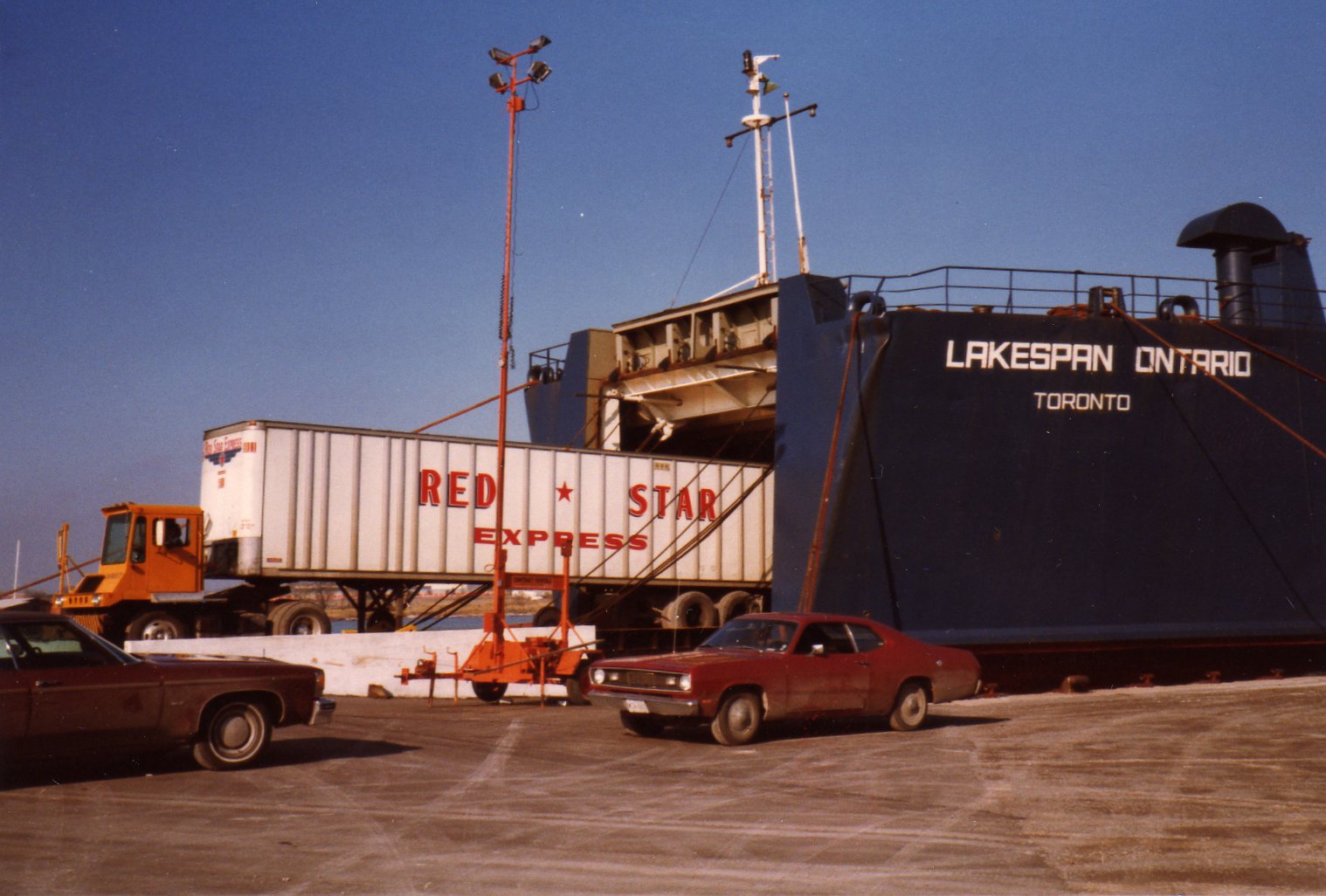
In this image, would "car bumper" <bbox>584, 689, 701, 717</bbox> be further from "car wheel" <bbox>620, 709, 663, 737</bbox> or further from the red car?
"car wheel" <bbox>620, 709, 663, 737</bbox>

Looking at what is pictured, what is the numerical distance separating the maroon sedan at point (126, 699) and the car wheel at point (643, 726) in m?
3.79

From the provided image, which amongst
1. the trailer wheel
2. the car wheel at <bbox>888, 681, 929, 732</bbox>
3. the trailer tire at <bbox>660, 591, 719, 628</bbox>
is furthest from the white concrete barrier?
the car wheel at <bbox>888, 681, 929, 732</bbox>

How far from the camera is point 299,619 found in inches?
803

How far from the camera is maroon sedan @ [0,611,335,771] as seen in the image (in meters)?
9.20

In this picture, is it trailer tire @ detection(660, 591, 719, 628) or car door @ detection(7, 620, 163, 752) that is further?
trailer tire @ detection(660, 591, 719, 628)

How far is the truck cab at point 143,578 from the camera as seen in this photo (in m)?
19.6

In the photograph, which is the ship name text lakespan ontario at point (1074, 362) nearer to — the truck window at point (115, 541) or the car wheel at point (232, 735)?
the car wheel at point (232, 735)

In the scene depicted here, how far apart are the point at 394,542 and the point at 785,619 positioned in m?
9.12

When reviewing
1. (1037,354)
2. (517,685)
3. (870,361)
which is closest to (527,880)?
(517,685)

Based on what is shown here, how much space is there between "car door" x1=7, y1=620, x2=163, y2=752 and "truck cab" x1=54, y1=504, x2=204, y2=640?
1051cm

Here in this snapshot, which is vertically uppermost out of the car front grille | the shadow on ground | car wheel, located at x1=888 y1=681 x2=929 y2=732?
the car front grille

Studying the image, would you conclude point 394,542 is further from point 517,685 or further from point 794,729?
point 794,729

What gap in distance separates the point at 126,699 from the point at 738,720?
577 centimetres

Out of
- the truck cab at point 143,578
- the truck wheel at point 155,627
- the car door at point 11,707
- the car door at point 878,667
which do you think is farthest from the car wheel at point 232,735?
the truck cab at point 143,578
